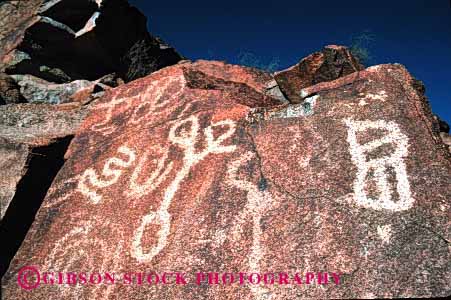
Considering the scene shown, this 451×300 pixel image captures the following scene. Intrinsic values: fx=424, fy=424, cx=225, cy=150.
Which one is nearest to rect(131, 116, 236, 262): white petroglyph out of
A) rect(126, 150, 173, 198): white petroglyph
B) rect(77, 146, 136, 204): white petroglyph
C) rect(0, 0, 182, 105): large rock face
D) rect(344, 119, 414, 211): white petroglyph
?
rect(126, 150, 173, 198): white petroglyph

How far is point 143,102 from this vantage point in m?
4.36

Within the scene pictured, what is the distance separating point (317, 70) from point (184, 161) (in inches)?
86.9

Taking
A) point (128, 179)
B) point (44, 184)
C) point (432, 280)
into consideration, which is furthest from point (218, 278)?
point (44, 184)

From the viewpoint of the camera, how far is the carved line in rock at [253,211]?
247cm

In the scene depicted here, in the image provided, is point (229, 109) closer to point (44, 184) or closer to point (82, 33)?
point (44, 184)

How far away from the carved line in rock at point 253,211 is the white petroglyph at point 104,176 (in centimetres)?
106

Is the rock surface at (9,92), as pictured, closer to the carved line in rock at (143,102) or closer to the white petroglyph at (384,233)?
the carved line in rock at (143,102)

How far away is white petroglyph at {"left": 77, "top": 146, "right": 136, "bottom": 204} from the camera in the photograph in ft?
11.8

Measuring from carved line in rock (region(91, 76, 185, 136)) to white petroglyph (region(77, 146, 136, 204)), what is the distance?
473 mm

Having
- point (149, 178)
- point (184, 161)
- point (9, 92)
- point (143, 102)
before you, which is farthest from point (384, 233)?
point (9, 92)

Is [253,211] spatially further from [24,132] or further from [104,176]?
[24,132]

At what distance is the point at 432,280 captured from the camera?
6.78ft

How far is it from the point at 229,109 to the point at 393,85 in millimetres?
1315

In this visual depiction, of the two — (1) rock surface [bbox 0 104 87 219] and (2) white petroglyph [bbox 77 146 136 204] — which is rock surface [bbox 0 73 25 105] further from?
(2) white petroglyph [bbox 77 146 136 204]
